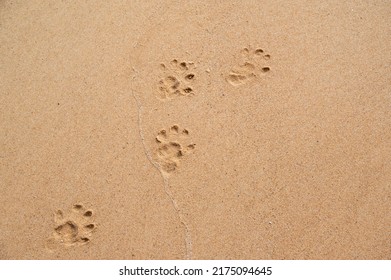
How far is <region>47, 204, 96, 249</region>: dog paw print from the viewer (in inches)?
77.8

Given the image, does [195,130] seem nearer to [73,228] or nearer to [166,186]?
[166,186]

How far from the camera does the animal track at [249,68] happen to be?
7.43 ft

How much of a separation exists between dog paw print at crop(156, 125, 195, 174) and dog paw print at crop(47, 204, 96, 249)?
0.49 metres

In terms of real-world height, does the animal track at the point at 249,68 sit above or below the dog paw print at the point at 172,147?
above

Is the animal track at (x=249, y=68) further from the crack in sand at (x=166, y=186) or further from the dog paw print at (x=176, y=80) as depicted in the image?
the crack in sand at (x=166, y=186)

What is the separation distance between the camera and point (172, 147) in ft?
6.98

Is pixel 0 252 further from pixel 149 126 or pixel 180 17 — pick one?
pixel 180 17

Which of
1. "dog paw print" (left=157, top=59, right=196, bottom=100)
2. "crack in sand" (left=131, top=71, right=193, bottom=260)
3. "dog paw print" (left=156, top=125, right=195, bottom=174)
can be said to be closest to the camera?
"crack in sand" (left=131, top=71, right=193, bottom=260)

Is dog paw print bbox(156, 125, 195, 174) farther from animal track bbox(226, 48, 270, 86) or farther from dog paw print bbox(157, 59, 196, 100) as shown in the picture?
animal track bbox(226, 48, 270, 86)

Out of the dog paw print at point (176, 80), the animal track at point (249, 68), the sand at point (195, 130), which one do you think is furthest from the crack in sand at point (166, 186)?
the animal track at point (249, 68)

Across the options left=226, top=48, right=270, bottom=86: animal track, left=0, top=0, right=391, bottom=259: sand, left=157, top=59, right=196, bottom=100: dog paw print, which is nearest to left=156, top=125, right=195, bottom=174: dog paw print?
left=0, top=0, right=391, bottom=259: sand

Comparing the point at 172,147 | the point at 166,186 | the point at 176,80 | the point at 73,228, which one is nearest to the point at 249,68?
the point at 176,80
